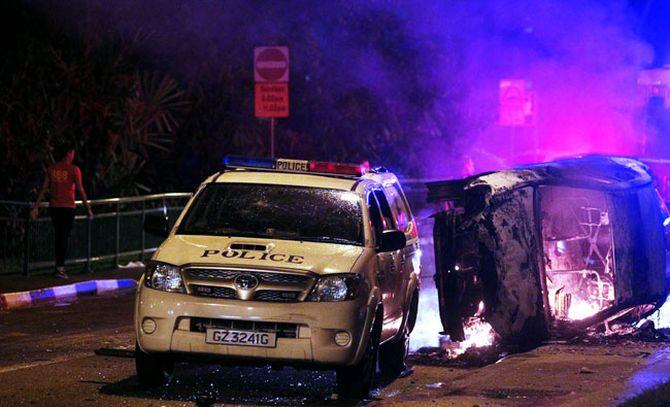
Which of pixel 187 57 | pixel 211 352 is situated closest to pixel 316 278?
pixel 211 352

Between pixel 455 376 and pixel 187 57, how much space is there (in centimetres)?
1357

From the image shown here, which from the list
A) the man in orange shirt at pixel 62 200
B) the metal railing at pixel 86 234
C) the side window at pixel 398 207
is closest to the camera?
the side window at pixel 398 207

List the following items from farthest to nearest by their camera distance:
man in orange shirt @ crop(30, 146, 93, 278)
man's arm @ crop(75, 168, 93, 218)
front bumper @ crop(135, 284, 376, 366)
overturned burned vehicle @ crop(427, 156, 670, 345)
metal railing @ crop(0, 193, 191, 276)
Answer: metal railing @ crop(0, 193, 191, 276) < man's arm @ crop(75, 168, 93, 218) < man in orange shirt @ crop(30, 146, 93, 278) < overturned burned vehicle @ crop(427, 156, 670, 345) < front bumper @ crop(135, 284, 376, 366)

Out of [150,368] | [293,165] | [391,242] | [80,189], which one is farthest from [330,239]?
[80,189]

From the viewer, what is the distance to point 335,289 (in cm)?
863

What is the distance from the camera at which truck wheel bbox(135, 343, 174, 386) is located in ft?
29.2

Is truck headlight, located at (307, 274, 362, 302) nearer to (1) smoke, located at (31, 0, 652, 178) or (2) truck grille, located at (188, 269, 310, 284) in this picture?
(2) truck grille, located at (188, 269, 310, 284)

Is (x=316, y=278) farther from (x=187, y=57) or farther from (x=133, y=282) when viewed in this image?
(x=187, y=57)

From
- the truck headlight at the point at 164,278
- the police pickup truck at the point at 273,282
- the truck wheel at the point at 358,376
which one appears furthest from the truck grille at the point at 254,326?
the truck wheel at the point at 358,376

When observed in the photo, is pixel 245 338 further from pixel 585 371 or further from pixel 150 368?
pixel 585 371

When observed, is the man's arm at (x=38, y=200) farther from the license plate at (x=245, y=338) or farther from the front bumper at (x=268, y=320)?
the license plate at (x=245, y=338)

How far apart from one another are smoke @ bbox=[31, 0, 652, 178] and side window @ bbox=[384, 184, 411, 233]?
960cm

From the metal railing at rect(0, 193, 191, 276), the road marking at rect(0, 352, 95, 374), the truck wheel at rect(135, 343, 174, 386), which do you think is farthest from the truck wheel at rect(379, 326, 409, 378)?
the metal railing at rect(0, 193, 191, 276)

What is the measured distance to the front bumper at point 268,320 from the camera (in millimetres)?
8492
